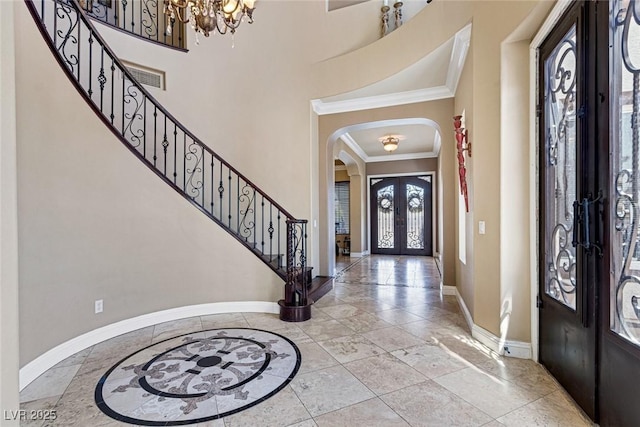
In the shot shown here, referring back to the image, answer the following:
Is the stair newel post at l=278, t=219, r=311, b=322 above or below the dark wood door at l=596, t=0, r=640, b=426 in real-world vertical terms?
below

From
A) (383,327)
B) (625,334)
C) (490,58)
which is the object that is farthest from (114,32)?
(625,334)

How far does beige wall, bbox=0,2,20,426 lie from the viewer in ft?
3.05

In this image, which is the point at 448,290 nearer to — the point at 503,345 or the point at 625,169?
the point at 503,345

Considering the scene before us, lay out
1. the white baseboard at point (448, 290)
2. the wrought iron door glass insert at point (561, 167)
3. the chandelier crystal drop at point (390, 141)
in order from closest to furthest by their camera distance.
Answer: the wrought iron door glass insert at point (561, 167), the white baseboard at point (448, 290), the chandelier crystal drop at point (390, 141)

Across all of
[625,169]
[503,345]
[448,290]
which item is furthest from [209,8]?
[448,290]

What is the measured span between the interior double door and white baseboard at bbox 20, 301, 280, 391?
2.98 meters

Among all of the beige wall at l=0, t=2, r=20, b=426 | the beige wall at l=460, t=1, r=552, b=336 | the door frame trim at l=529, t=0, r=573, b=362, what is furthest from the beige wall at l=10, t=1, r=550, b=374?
the beige wall at l=0, t=2, r=20, b=426

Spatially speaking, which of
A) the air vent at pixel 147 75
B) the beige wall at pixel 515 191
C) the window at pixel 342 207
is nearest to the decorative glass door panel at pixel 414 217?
the window at pixel 342 207

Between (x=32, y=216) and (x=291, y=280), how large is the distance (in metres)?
2.49

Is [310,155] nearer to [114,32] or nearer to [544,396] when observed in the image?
[114,32]

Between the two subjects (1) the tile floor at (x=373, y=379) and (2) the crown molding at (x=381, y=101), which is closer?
(1) the tile floor at (x=373, y=379)

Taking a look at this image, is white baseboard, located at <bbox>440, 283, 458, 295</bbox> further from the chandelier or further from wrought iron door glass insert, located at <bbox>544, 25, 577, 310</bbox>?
the chandelier

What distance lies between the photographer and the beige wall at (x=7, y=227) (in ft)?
3.05

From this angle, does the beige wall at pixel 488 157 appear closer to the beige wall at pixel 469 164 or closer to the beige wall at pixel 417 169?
the beige wall at pixel 469 164
